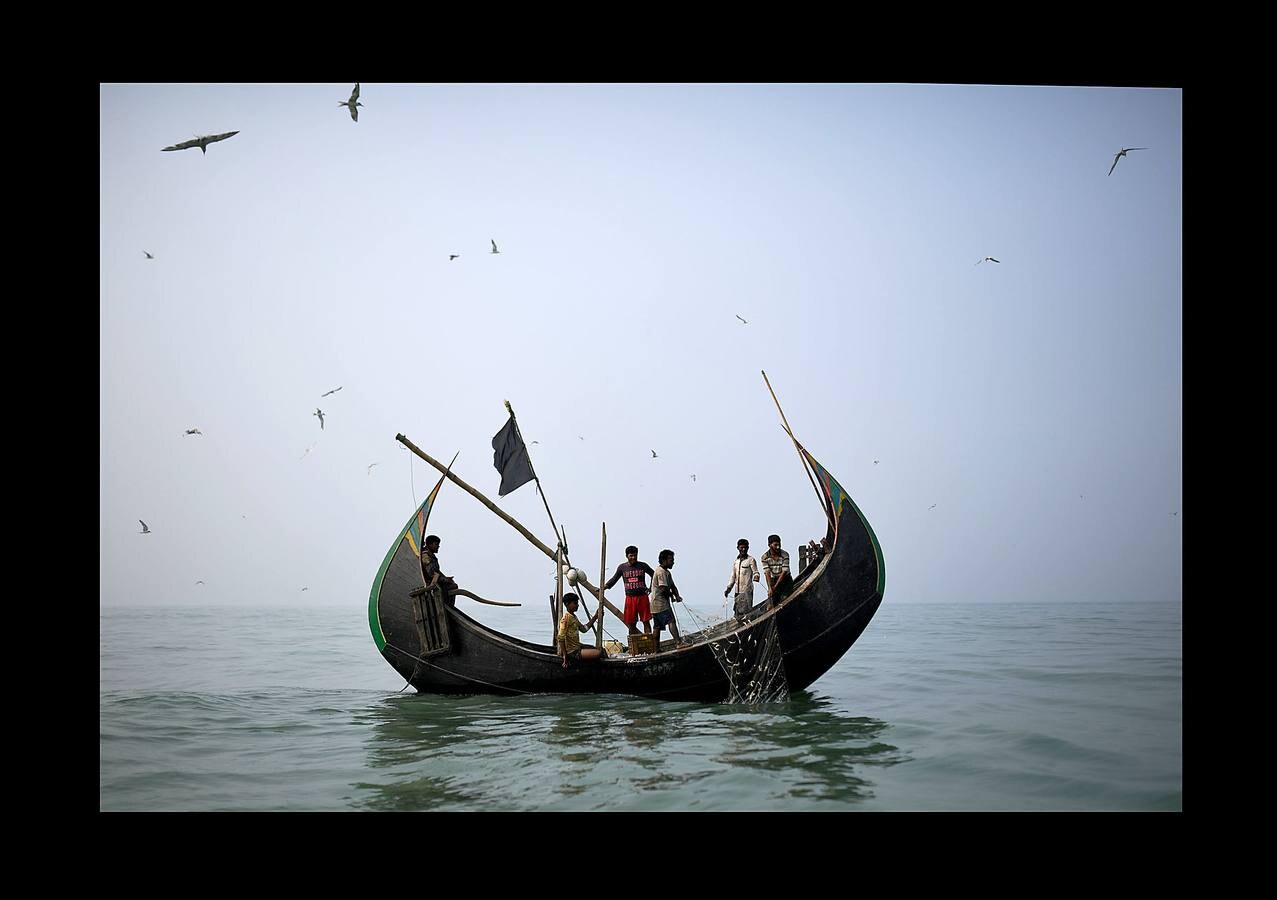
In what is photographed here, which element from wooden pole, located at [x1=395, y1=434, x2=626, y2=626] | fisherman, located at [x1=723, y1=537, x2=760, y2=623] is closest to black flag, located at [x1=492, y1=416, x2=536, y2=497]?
wooden pole, located at [x1=395, y1=434, x2=626, y2=626]

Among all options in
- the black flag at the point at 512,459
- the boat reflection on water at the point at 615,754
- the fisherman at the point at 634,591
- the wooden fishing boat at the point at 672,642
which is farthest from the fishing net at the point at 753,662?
the black flag at the point at 512,459

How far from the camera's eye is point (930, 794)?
638 cm

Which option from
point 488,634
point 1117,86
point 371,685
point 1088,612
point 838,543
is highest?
point 1117,86

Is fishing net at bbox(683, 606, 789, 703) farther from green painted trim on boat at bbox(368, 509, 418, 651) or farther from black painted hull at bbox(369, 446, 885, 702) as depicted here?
green painted trim on boat at bbox(368, 509, 418, 651)

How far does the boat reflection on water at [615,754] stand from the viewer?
6238 mm

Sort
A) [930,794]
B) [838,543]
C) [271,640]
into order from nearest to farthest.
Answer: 1. [930,794]
2. [838,543]
3. [271,640]

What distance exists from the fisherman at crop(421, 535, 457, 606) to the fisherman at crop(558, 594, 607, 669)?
3.93 feet

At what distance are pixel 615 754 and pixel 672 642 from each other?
2.42 m

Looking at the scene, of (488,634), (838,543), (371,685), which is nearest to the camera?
(838,543)
